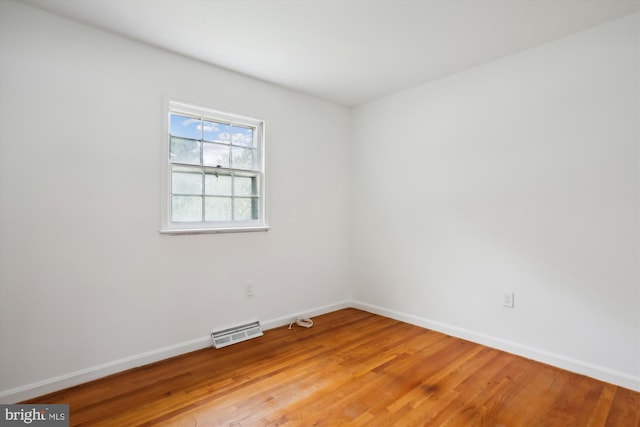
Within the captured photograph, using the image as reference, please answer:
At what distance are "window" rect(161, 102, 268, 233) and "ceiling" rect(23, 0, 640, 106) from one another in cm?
52

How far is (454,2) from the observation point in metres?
2.08

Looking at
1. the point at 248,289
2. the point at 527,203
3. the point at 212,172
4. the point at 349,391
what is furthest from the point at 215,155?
the point at 527,203

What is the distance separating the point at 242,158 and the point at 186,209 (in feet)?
2.47

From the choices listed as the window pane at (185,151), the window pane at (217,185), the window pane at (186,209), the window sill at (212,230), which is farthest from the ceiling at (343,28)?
the window sill at (212,230)

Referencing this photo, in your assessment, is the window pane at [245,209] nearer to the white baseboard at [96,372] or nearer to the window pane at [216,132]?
the window pane at [216,132]

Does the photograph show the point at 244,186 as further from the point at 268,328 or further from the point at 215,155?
the point at 268,328

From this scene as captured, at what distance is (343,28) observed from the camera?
2.37 meters

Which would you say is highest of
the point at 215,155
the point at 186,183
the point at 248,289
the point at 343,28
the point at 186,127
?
the point at 343,28

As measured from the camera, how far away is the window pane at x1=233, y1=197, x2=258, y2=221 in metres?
3.17

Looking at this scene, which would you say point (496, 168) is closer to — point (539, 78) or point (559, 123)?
point (559, 123)

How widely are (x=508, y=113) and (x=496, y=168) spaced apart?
18.3 inches

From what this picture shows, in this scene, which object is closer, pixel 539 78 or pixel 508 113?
pixel 539 78

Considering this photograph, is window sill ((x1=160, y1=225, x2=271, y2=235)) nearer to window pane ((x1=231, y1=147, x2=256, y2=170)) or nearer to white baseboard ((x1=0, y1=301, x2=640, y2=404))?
window pane ((x1=231, y1=147, x2=256, y2=170))

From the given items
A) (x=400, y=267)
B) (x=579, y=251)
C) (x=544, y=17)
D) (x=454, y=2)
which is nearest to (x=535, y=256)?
(x=579, y=251)
